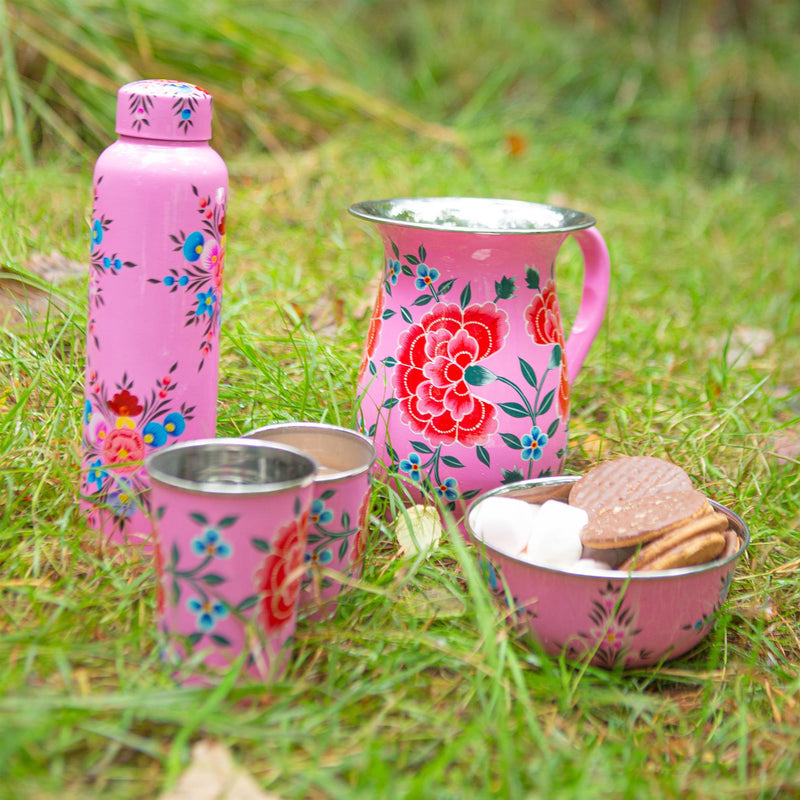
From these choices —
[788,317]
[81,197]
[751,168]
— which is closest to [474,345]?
[81,197]

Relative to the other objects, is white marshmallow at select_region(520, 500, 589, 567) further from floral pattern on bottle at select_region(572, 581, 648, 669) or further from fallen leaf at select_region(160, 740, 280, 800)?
fallen leaf at select_region(160, 740, 280, 800)

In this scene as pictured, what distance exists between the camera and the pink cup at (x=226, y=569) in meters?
0.98

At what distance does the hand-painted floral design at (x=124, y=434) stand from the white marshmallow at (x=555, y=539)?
467mm

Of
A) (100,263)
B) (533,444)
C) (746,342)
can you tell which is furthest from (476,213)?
(746,342)

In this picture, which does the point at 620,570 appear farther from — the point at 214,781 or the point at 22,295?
the point at 22,295

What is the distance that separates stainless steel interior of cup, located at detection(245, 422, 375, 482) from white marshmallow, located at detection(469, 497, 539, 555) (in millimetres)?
174

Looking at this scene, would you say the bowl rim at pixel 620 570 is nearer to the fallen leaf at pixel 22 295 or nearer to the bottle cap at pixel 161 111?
the bottle cap at pixel 161 111

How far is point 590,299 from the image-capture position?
1.54 meters

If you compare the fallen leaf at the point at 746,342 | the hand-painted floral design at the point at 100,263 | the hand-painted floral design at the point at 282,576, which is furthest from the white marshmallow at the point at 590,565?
the fallen leaf at the point at 746,342

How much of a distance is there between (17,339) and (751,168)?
328 cm

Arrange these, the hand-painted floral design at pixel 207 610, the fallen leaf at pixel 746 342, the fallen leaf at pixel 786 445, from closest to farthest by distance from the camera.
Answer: the hand-painted floral design at pixel 207 610, the fallen leaf at pixel 786 445, the fallen leaf at pixel 746 342

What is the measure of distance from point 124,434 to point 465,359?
0.47 metres

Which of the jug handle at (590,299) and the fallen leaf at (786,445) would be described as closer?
the jug handle at (590,299)

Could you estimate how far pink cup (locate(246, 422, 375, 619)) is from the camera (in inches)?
44.7
